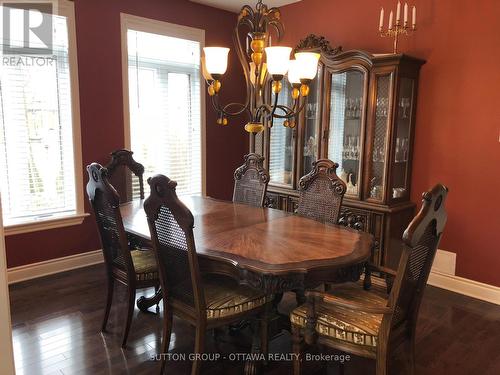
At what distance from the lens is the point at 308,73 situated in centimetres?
236

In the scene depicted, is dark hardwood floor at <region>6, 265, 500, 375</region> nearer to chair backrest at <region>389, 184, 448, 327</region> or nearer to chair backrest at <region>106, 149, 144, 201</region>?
chair backrest at <region>389, 184, 448, 327</region>

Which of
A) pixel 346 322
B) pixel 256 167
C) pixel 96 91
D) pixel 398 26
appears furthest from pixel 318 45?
pixel 346 322

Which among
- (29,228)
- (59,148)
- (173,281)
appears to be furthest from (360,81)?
(29,228)

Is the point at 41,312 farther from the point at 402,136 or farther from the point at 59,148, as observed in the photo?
the point at 402,136

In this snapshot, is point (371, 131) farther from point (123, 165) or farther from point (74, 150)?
point (74, 150)

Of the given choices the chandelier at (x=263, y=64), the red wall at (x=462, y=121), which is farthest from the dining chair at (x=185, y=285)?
the red wall at (x=462, y=121)

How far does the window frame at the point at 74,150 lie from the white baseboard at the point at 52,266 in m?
0.32

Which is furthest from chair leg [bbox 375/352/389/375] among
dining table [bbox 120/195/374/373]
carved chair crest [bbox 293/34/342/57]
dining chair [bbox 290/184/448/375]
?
carved chair crest [bbox 293/34/342/57]

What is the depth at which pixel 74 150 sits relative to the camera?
12.3 ft

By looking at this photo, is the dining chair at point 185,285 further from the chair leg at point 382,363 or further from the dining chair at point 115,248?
the chair leg at point 382,363

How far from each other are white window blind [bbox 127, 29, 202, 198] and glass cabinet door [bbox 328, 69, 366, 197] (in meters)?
1.64

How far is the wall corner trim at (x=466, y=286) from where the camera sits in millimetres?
3287

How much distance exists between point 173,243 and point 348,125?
238 centimetres

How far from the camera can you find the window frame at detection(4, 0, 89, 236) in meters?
3.52
